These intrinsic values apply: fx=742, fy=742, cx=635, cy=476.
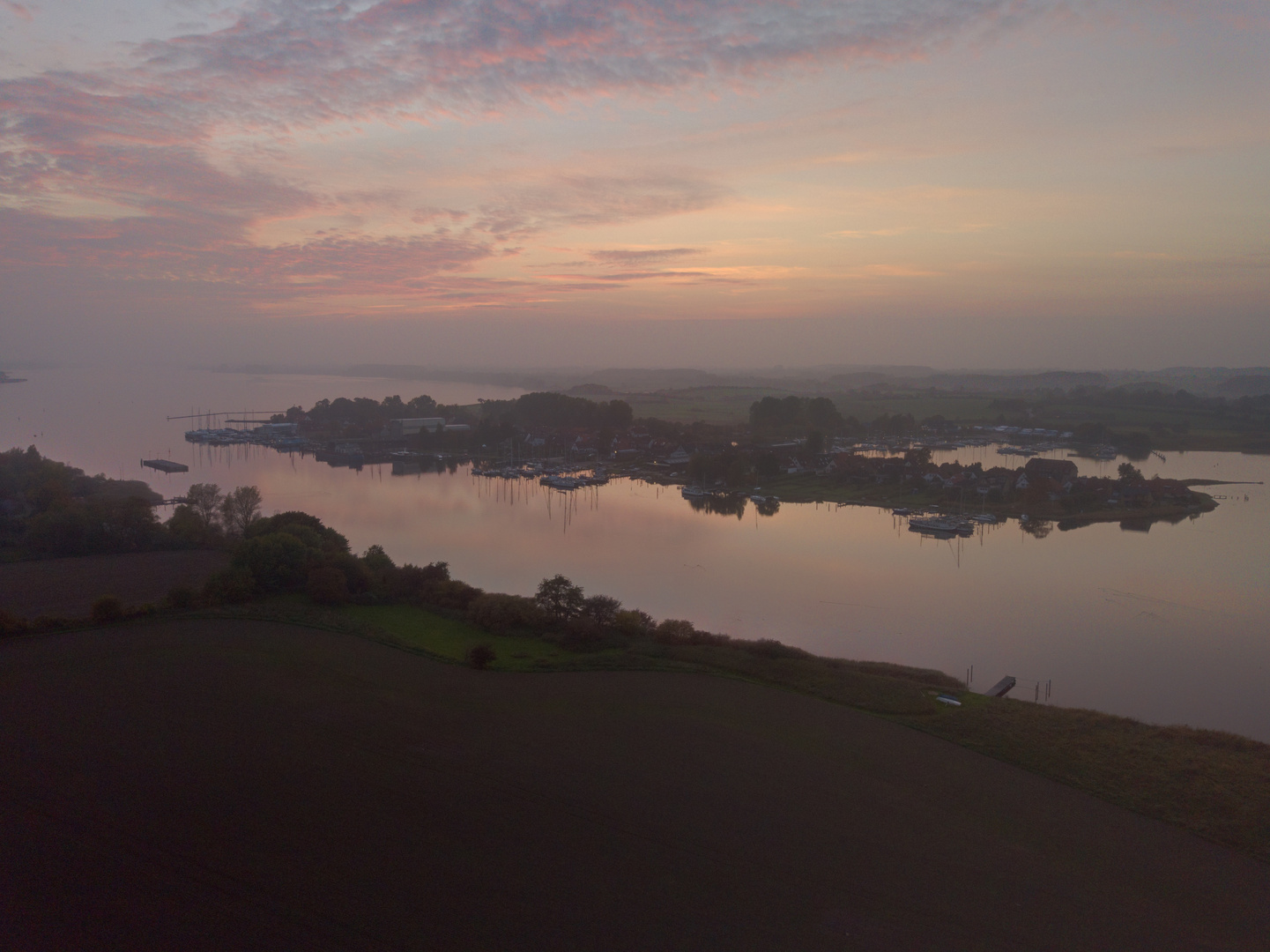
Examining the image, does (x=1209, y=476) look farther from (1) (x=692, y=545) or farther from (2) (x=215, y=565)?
(2) (x=215, y=565)

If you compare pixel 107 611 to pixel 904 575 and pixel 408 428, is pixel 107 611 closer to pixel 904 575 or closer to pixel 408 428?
pixel 904 575

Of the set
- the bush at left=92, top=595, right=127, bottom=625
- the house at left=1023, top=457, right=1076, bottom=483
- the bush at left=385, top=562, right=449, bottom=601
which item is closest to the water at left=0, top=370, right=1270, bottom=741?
the bush at left=385, top=562, right=449, bottom=601

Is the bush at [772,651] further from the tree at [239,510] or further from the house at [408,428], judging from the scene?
the house at [408,428]

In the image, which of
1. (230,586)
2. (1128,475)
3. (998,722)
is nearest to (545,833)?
(998,722)

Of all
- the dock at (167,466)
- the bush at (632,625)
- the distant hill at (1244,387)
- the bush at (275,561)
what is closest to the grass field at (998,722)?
the bush at (632,625)

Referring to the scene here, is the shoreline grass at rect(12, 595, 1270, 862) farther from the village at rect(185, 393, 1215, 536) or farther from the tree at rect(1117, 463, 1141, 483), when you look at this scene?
the tree at rect(1117, 463, 1141, 483)

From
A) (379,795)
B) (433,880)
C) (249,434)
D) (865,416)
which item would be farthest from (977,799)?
(865,416)
